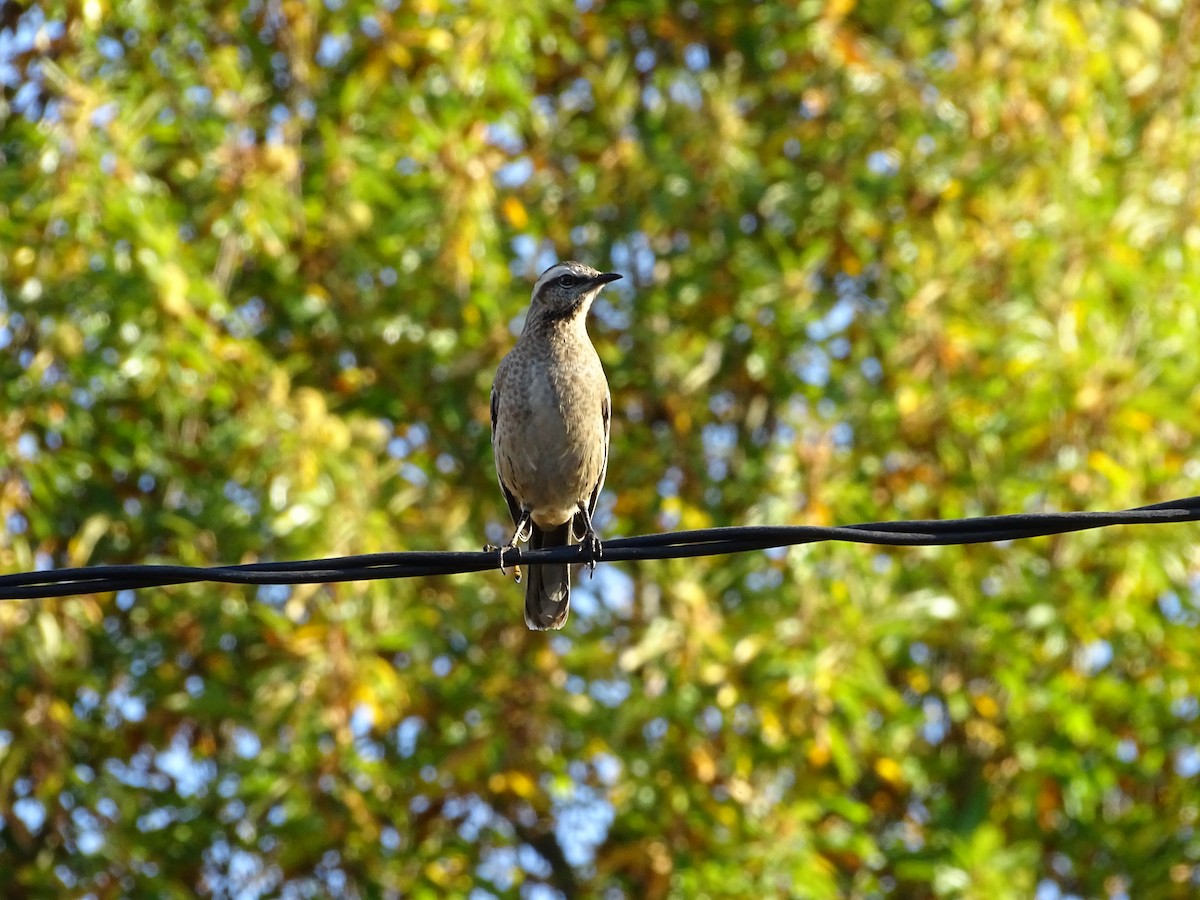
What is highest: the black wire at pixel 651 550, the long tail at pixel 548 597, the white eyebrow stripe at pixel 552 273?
Result: the white eyebrow stripe at pixel 552 273

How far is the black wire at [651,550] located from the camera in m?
4.57

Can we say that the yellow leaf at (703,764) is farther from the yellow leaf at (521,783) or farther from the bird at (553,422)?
the bird at (553,422)

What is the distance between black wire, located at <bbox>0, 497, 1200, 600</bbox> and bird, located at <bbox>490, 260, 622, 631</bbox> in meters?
2.71

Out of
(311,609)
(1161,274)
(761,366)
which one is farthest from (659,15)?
(311,609)

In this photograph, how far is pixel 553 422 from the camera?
7.68 m

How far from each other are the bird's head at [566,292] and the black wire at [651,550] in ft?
10.6

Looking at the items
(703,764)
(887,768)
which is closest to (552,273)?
(703,764)

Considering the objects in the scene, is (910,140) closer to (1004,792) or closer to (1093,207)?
(1093,207)

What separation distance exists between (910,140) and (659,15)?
1.78m

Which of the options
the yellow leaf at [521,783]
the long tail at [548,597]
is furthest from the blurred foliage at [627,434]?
the long tail at [548,597]

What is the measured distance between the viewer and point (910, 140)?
32.6ft

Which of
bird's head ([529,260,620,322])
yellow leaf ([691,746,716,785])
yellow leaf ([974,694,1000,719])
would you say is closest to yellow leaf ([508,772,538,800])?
yellow leaf ([691,746,716,785])

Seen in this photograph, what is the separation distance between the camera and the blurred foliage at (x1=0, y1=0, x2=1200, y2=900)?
28.6 ft

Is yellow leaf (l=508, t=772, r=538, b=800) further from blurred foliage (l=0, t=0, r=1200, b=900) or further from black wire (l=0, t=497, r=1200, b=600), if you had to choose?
black wire (l=0, t=497, r=1200, b=600)
